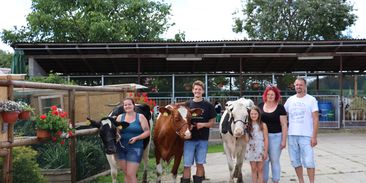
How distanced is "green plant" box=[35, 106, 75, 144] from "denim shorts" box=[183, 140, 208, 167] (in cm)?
189

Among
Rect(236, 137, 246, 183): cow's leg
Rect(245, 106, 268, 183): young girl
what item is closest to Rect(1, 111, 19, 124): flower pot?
Rect(245, 106, 268, 183): young girl

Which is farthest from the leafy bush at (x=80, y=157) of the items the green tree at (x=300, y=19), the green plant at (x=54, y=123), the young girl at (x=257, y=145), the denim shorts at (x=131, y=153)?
the green tree at (x=300, y=19)

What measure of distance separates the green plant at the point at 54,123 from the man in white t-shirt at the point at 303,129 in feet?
11.0

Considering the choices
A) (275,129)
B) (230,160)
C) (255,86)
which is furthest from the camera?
(255,86)

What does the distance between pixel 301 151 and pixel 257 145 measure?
672mm

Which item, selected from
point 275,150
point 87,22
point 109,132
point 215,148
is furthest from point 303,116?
point 87,22

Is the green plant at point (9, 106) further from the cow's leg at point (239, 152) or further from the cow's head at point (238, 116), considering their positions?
the cow's leg at point (239, 152)

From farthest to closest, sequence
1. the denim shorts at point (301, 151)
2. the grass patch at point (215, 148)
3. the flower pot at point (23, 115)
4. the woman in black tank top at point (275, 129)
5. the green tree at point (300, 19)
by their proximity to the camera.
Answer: the green tree at point (300, 19)
the grass patch at point (215, 148)
the woman in black tank top at point (275, 129)
the denim shorts at point (301, 151)
the flower pot at point (23, 115)

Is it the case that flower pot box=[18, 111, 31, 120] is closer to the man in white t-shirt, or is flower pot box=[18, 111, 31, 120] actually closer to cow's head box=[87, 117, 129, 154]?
cow's head box=[87, 117, 129, 154]

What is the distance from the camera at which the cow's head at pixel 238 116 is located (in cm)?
637

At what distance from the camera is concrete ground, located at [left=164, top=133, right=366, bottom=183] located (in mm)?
7879

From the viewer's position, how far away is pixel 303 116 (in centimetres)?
621

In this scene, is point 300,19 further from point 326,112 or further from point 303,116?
point 303,116

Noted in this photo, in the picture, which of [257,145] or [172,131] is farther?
[172,131]
